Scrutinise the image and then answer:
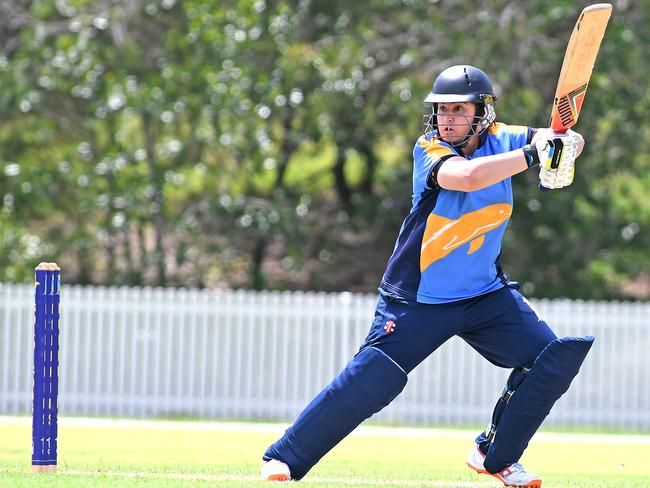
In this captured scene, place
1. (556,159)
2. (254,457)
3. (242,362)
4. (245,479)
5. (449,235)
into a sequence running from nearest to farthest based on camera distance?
1. (556,159)
2. (449,235)
3. (245,479)
4. (254,457)
5. (242,362)

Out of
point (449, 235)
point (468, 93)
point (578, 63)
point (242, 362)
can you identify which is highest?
point (578, 63)

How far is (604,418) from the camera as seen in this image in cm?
1359

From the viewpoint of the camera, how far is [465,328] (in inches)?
236

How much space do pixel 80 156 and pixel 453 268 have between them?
1070cm

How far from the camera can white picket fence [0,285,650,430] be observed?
13.5m

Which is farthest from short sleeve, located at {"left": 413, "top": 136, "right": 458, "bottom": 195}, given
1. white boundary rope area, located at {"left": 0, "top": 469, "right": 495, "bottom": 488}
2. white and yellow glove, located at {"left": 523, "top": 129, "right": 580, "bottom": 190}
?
white boundary rope area, located at {"left": 0, "top": 469, "right": 495, "bottom": 488}

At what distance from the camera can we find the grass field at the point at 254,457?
235 inches

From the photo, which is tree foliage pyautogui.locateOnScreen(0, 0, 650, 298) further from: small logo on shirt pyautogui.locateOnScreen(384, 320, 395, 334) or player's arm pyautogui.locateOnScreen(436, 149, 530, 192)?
player's arm pyautogui.locateOnScreen(436, 149, 530, 192)

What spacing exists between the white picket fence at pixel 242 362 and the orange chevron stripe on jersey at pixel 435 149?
7.59 meters

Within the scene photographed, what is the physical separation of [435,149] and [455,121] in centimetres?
19

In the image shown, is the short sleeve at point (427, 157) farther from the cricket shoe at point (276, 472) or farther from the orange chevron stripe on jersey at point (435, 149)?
the cricket shoe at point (276, 472)

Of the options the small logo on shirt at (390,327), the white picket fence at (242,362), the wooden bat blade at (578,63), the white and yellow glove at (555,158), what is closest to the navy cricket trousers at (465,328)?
the small logo on shirt at (390,327)

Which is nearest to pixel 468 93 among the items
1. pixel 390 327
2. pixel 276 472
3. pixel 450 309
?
pixel 450 309

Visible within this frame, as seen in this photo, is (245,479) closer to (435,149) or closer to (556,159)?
(435,149)
